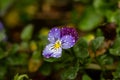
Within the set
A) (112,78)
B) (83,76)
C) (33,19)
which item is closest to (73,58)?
(83,76)

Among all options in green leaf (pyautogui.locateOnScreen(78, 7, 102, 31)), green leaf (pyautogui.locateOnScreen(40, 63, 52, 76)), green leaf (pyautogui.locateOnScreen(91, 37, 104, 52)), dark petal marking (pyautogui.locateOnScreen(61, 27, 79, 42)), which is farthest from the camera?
green leaf (pyautogui.locateOnScreen(78, 7, 102, 31))

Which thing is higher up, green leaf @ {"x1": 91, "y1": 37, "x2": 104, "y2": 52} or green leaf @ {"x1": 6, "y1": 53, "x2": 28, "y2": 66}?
green leaf @ {"x1": 91, "y1": 37, "x2": 104, "y2": 52}

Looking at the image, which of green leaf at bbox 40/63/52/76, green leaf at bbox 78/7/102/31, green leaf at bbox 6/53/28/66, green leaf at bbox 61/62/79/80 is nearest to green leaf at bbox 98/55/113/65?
green leaf at bbox 61/62/79/80

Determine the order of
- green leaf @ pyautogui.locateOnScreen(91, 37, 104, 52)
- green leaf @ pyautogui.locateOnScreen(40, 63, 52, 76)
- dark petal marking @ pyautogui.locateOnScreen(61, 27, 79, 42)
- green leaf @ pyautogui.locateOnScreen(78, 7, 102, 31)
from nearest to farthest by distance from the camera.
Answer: dark petal marking @ pyautogui.locateOnScreen(61, 27, 79, 42) → green leaf @ pyautogui.locateOnScreen(91, 37, 104, 52) → green leaf @ pyautogui.locateOnScreen(40, 63, 52, 76) → green leaf @ pyautogui.locateOnScreen(78, 7, 102, 31)

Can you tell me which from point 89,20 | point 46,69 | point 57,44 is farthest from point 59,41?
point 89,20

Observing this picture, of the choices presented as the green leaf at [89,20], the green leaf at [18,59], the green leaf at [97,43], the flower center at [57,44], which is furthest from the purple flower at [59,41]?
the green leaf at [89,20]

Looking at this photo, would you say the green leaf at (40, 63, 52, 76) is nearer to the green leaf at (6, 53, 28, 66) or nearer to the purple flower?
the green leaf at (6, 53, 28, 66)
